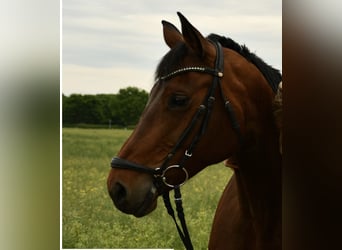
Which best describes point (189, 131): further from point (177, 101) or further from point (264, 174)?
point (264, 174)

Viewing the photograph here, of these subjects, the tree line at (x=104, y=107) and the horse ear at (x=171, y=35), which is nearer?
the horse ear at (x=171, y=35)

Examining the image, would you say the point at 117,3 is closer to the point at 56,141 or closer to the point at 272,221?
the point at 272,221

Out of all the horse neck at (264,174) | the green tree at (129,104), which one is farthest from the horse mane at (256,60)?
the green tree at (129,104)

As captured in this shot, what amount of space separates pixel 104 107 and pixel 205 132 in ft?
8.06

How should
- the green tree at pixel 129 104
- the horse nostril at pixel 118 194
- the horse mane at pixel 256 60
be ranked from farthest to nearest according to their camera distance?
the green tree at pixel 129 104, the horse mane at pixel 256 60, the horse nostril at pixel 118 194

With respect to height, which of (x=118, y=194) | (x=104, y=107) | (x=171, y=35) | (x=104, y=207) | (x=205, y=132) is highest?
(x=171, y=35)

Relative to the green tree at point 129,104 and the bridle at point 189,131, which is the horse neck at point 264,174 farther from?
the green tree at point 129,104

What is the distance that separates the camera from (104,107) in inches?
141

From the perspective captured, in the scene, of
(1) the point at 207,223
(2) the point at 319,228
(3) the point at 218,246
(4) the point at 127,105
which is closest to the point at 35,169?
(2) the point at 319,228

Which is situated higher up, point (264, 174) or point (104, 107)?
point (104, 107)

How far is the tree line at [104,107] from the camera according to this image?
11.3 ft

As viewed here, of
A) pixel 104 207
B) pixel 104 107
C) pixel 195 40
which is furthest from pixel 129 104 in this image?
pixel 195 40

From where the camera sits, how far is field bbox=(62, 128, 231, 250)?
126 inches

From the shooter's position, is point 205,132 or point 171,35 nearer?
point 205,132
